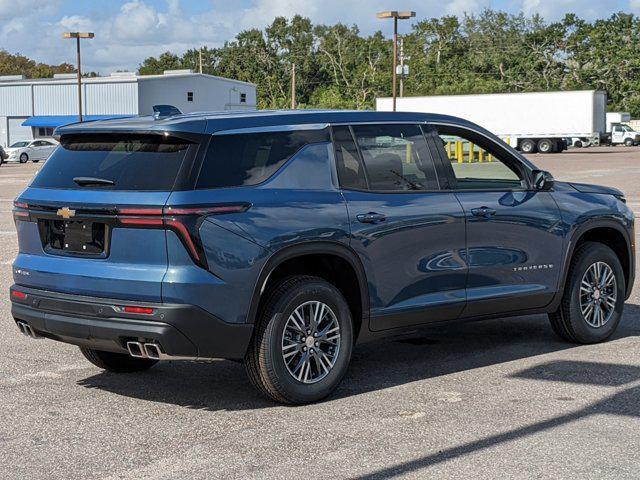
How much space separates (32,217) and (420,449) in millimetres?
2727

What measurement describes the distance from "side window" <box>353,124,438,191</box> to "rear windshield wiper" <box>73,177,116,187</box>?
5.31ft

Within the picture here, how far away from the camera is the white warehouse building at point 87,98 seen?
265 ft

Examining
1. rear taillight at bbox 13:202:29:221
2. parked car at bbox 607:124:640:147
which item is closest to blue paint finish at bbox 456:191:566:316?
rear taillight at bbox 13:202:29:221

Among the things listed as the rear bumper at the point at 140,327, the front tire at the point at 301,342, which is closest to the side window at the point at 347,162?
the front tire at the point at 301,342

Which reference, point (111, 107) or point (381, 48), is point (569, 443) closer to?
point (111, 107)

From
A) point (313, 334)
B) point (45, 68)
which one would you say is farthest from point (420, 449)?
point (45, 68)

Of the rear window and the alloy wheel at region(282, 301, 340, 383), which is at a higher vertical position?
the rear window

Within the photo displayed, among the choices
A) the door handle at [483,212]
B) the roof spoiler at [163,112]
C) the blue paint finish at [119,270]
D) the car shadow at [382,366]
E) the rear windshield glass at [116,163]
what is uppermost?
the roof spoiler at [163,112]

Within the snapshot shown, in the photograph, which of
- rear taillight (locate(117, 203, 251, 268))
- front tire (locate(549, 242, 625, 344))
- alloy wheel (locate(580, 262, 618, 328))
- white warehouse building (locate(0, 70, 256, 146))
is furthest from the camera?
white warehouse building (locate(0, 70, 256, 146))

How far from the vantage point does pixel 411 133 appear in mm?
7062

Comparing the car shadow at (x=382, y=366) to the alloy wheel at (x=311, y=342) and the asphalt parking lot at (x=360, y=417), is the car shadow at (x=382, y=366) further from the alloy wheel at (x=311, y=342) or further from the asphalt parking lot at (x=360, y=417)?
the alloy wheel at (x=311, y=342)

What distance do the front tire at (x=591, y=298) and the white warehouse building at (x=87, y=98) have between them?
7352cm

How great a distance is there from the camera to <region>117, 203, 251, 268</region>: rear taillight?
5684mm

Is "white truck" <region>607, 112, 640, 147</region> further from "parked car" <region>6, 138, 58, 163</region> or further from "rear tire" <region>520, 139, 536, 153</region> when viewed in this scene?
"parked car" <region>6, 138, 58, 163</region>
